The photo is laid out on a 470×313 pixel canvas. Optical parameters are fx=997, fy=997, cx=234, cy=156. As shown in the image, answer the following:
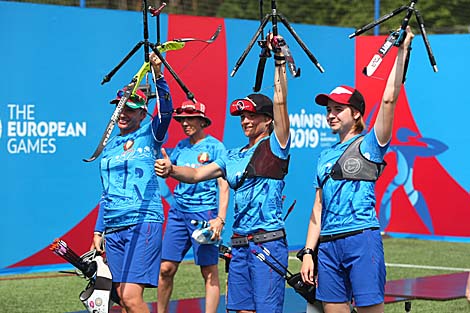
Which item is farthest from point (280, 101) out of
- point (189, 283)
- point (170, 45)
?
point (189, 283)

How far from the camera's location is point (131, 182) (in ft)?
22.2

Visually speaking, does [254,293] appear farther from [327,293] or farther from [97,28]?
[97,28]

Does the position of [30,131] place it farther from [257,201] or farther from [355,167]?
[355,167]

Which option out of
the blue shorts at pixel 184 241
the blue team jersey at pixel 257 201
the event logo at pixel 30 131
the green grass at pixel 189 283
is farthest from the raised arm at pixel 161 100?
the event logo at pixel 30 131

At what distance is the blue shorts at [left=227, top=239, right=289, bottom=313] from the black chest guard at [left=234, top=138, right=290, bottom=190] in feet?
1.39

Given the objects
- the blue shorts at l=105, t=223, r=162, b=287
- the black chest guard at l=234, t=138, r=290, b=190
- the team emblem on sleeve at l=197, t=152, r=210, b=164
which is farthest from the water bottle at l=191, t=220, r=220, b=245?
the black chest guard at l=234, t=138, r=290, b=190

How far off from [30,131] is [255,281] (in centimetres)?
567

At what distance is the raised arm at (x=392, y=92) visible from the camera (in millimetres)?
5500

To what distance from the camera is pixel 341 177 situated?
5805 mm

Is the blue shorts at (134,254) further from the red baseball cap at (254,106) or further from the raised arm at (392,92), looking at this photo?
the raised arm at (392,92)

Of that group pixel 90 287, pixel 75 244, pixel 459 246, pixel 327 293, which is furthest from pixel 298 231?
pixel 327 293

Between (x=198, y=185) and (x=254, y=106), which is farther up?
(x=254, y=106)

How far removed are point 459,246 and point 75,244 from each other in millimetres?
5750

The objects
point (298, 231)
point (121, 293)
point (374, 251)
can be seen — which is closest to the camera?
point (374, 251)
